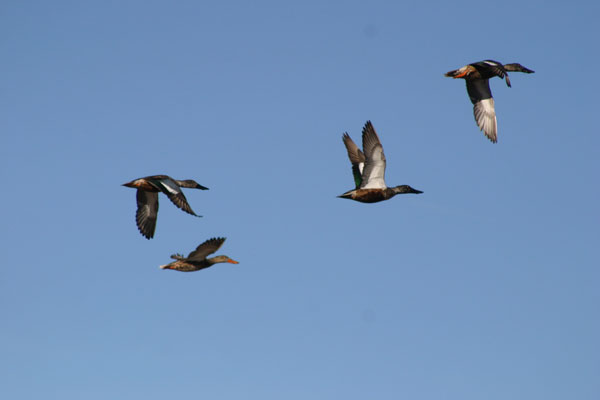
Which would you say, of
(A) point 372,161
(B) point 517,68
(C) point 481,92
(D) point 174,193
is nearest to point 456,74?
(C) point 481,92

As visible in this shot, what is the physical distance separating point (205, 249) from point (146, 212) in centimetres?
717

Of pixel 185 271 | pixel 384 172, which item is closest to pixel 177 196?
pixel 185 271

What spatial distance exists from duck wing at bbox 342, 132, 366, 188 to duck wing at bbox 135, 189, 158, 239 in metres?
8.65

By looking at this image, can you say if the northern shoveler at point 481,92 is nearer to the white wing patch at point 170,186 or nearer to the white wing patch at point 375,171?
the white wing patch at point 375,171

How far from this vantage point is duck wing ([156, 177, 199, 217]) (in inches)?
1231

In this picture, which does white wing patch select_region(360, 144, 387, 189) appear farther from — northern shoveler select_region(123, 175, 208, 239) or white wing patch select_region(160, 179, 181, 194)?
northern shoveler select_region(123, 175, 208, 239)

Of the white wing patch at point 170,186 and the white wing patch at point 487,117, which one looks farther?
the white wing patch at point 487,117

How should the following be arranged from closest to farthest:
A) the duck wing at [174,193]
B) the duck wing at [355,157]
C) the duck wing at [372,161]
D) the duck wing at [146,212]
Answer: the duck wing at [174,193] < the duck wing at [372,161] < the duck wing at [355,157] < the duck wing at [146,212]

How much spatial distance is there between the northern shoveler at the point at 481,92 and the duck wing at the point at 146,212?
13712mm

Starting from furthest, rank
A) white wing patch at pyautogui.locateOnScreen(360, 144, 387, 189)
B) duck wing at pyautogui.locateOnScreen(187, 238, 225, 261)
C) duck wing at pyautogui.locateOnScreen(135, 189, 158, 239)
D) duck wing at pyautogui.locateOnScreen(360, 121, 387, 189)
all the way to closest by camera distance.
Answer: duck wing at pyautogui.locateOnScreen(135, 189, 158, 239), white wing patch at pyautogui.locateOnScreen(360, 144, 387, 189), duck wing at pyautogui.locateOnScreen(360, 121, 387, 189), duck wing at pyautogui.locateOnScreen(187, 238, 225, 261)

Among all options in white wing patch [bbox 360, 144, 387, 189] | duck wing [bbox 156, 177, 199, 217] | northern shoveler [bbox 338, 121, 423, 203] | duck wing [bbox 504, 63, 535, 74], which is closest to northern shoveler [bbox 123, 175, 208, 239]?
duck wing [bbox 156, 177, 199, 217]

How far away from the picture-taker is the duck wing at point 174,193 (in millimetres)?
31263

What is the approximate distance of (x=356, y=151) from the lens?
3612cm

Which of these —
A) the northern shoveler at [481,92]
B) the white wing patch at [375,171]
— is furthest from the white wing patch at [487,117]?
the white wing patch at [375,171]
